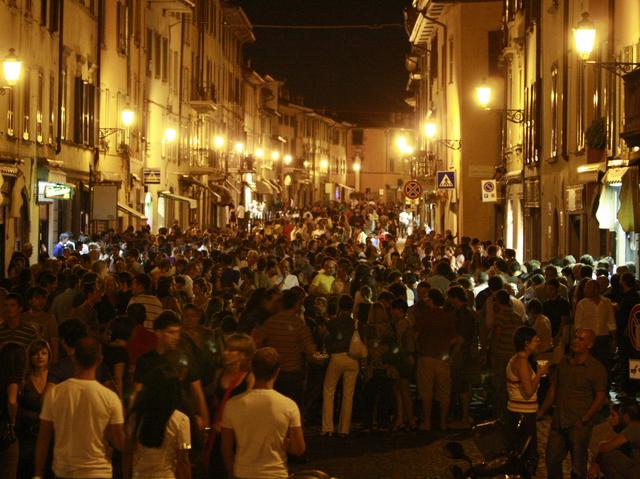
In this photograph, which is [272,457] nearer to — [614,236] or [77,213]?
[614,236]

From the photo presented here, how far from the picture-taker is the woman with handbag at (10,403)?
938 cm

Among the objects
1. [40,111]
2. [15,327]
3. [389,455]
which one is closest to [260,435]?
[15,327]

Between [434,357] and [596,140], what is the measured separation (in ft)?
38.1

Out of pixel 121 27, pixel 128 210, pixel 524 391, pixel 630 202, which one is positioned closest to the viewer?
pixel 524 391

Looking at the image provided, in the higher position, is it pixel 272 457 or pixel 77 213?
pixel 77 213

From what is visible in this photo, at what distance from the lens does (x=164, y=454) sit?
8008 mm

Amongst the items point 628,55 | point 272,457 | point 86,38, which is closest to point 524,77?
point 86,38

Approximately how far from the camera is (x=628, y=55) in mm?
22719

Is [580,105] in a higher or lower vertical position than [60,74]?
lower

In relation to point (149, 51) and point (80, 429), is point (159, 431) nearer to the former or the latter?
point (80, 429)

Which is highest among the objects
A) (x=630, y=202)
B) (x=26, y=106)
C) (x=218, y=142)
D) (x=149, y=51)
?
(x=149, y=51)

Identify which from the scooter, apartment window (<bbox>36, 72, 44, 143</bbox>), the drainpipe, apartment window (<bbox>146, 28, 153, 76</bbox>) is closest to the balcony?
apartment window (<bbox>146, 28, 153, 76</bbox>)

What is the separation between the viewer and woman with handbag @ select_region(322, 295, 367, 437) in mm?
15016

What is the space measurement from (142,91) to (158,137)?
171 inches
